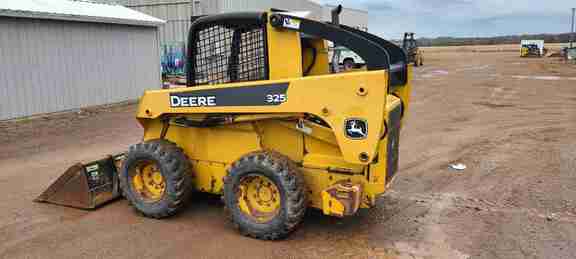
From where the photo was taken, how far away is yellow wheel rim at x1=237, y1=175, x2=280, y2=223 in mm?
4645

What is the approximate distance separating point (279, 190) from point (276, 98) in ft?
2.72

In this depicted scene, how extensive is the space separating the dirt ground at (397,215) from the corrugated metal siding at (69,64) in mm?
2482

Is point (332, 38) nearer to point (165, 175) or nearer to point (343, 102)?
point (343, 102)

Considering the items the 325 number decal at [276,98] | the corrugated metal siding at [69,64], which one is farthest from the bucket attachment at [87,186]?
the corrugated metal siding at [69,64]

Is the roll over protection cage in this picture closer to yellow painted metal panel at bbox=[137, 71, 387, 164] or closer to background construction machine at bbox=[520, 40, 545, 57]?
yellow painted metal panel at bbox=[137, 71, 387, 164]

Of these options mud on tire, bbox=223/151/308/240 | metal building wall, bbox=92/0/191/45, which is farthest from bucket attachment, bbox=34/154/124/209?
metal building wall, bbox=92/0/191/45

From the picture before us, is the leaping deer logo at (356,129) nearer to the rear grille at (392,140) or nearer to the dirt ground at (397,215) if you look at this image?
the rear grille at (392,140)

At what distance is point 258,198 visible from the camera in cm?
474

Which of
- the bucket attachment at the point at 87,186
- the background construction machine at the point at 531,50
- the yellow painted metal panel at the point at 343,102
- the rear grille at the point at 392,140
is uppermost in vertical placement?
the background construction machine at the point at 531,50

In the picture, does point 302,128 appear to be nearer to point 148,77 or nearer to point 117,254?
point 117,254

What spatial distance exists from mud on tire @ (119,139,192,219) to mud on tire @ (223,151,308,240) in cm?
59

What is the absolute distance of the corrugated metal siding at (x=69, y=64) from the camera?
459 inches

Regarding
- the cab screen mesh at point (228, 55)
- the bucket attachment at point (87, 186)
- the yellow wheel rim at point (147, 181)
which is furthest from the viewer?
the bucket attachment at point (87, 186)

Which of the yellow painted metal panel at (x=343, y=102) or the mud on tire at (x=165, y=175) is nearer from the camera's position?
the yellow painted metal panel at (x=343, y=102)
